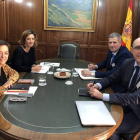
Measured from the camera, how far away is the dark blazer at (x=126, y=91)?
4.13 ft

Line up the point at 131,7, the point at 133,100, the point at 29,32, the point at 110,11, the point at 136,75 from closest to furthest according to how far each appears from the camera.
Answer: the point at 133,100, the point at 136,75, the point at 29,32, the point at 131,7, the point at 110,11

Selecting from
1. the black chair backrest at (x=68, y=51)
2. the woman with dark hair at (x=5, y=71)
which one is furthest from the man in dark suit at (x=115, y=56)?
the black chair backrest at (x=68, y=51)

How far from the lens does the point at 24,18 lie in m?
3.87

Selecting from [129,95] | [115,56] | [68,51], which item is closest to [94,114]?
[129,95]

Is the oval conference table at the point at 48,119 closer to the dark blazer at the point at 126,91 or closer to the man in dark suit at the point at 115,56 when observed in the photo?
the dark blazer at the point at 126,91

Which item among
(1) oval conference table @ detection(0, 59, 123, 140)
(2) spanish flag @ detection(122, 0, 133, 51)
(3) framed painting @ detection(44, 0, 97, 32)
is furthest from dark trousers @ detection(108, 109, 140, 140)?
(3) framed painting @ detection(44, 0, 97, 32)

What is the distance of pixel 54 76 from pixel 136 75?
0.91 metres

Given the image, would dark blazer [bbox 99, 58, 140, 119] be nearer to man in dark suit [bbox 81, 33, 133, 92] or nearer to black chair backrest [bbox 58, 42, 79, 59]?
man in dark suit [bbox 81, 33, 133, 92]

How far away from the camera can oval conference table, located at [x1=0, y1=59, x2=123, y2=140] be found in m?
0.85

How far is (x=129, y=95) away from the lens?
1.28 meters

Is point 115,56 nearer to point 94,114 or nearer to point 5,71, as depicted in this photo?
point 94,114

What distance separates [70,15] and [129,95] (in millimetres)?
3063

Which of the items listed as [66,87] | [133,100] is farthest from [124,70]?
[66,87]

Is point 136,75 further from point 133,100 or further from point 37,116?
point 37,116
